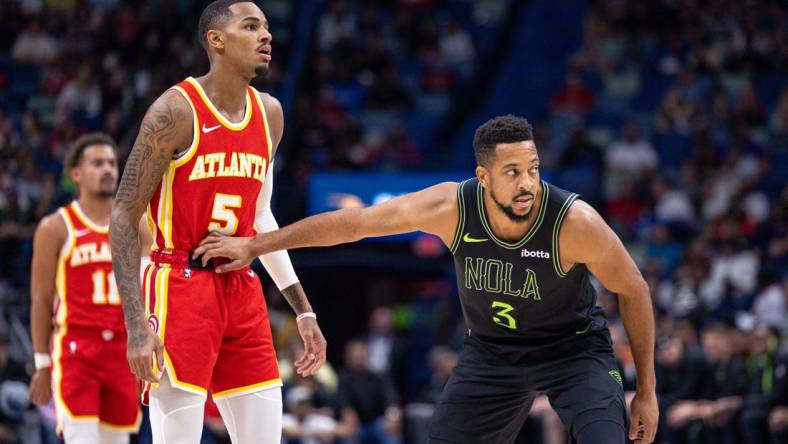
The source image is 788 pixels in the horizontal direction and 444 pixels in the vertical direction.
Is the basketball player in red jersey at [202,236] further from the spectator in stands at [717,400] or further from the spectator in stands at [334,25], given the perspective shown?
the spectator in stands at [334,25]

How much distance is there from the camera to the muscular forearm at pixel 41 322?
25.1ft

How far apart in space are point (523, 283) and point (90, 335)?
3.01m

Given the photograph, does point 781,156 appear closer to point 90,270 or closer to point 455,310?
point 455,310

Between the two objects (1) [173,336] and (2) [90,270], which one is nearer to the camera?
(1) [173,336]

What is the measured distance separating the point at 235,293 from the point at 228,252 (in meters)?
0.26

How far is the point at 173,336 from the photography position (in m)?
5.56

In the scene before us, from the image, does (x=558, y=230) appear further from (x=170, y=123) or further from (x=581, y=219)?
(x=170, y=123)

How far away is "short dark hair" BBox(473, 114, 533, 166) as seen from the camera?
584 cm

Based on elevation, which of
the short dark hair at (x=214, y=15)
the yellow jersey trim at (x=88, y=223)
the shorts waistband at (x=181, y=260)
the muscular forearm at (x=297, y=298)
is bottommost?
the muscular forearm at (x=297, y=298)

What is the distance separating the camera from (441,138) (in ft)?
62.6

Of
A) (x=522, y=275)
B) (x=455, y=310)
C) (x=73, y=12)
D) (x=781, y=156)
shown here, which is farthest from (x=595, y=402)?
(x=73, y=12)

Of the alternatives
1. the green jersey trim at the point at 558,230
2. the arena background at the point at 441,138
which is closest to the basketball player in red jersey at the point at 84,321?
the green jersey trim at the point at 558,230

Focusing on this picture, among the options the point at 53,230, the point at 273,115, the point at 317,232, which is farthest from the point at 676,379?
the point at 273,115

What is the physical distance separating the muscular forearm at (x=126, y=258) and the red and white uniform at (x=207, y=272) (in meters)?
0.16
